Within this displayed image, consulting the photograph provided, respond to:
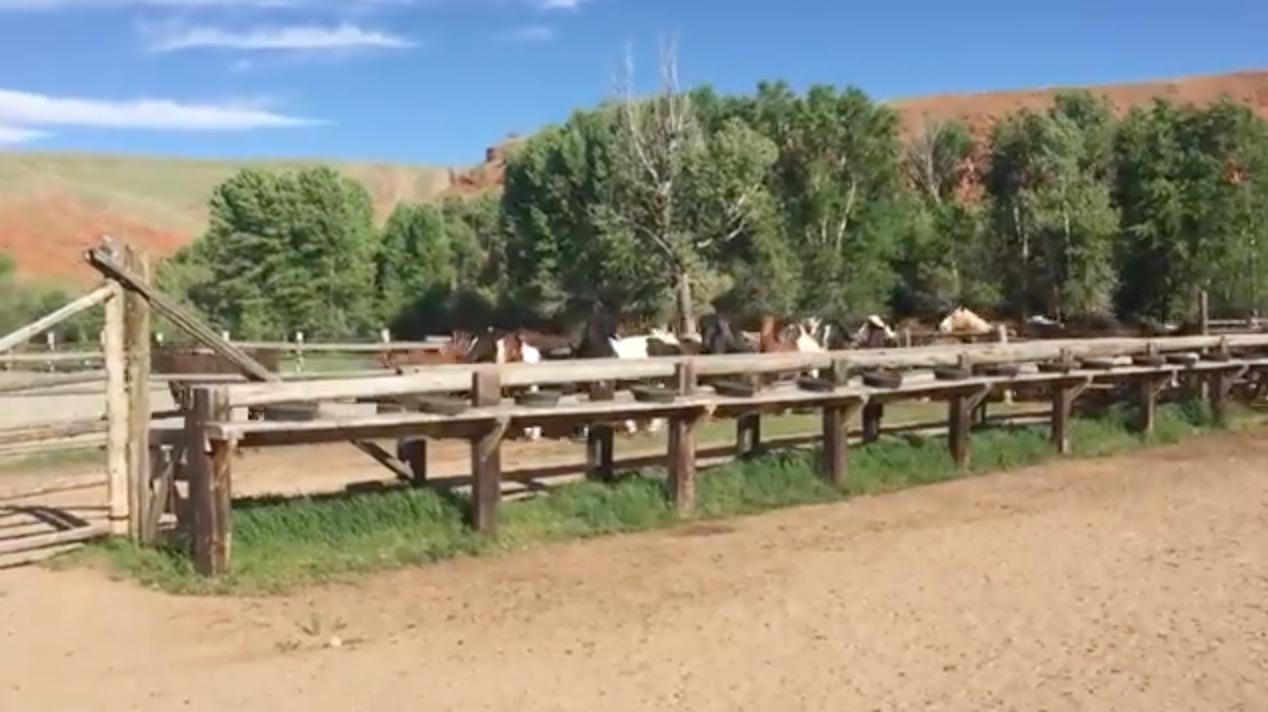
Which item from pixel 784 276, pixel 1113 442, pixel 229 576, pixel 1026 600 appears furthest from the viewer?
pixel 784 276

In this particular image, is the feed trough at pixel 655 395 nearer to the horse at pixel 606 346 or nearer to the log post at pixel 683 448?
the log post at pixel 683 448

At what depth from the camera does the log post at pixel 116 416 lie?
389 inches

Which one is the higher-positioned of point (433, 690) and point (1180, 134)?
point (1180, 134)

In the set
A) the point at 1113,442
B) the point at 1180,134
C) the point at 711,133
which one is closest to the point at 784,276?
the point at 711,133

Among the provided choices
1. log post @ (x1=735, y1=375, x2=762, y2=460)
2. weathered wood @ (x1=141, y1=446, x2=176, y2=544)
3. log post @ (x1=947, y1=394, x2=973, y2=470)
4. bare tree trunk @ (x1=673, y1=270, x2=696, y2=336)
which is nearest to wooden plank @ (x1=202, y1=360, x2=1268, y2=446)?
log post @ (x1=947, y1=394, x2=973, y2=470)

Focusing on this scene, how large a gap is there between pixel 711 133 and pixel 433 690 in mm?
44818

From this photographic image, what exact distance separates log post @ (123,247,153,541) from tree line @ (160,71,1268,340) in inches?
1294

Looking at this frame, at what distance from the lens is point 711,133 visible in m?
50.3

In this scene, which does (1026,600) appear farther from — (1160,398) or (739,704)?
(1160,398)

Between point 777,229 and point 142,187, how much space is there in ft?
367

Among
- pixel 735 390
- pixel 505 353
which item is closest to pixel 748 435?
pixel 735 390

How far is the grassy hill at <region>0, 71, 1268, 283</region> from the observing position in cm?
10181

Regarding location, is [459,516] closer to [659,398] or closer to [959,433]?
[659,398]

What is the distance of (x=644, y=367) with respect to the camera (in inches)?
464
